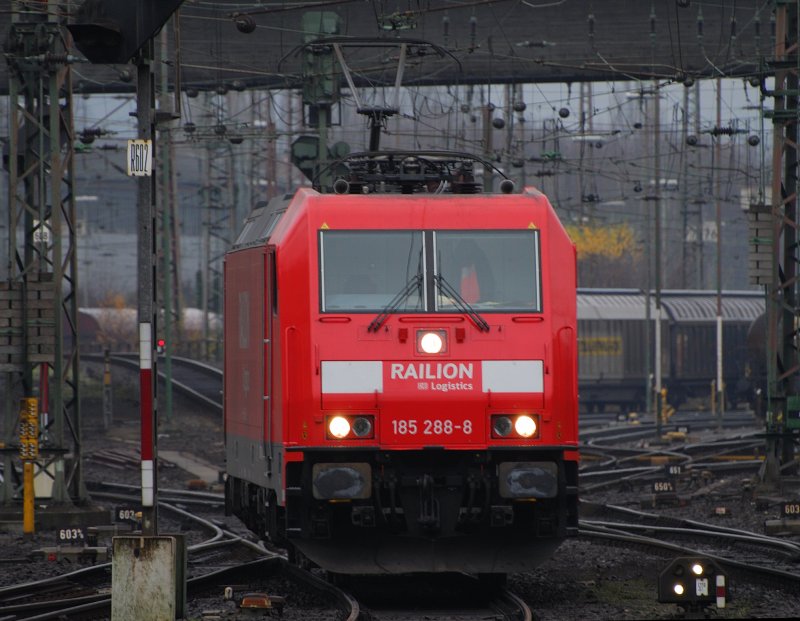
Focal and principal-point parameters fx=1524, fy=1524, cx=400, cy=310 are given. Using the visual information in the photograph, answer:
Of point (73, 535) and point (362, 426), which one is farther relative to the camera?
point (73, 535)

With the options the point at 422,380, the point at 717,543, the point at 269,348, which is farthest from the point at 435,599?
the point at 717,543

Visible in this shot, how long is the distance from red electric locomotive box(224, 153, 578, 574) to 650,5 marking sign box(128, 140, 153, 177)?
1309 mm

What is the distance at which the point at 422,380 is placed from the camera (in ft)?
37.9

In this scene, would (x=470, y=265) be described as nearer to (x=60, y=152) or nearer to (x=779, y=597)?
(x=779, y=597)

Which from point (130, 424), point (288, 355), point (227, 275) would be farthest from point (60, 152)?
point (130, 424)

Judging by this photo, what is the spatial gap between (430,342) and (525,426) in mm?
963

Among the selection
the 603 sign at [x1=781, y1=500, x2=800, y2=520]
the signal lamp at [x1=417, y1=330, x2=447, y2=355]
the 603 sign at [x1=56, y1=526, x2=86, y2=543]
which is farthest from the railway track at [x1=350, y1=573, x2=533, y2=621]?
the 603 sign at [x1=781, y1=500, x2=800, y2=520]

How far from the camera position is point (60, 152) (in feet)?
65.6

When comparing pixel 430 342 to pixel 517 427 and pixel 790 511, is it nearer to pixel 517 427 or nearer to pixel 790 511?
pixel 517 427

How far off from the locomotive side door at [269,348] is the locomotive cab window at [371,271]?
471 mm

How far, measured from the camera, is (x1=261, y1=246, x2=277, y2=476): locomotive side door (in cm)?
1196

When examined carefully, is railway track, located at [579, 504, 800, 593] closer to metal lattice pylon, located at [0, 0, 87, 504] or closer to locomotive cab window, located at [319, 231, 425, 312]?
locomotive cab window, located at [319, 231, 425, 312]

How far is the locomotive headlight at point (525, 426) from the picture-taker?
37.9ft

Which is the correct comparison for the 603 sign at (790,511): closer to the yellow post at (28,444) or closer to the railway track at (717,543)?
the railway track at (717,543)
